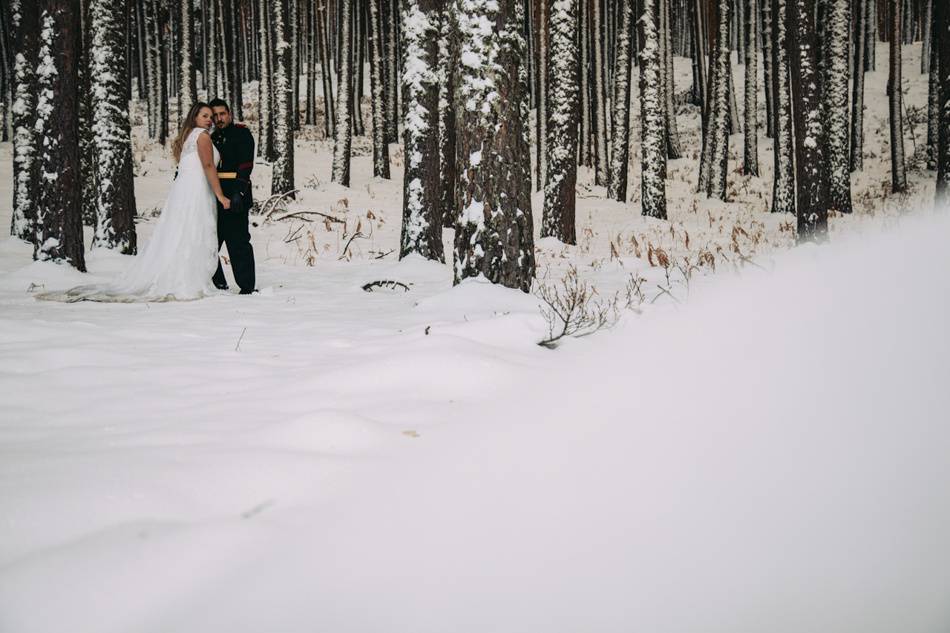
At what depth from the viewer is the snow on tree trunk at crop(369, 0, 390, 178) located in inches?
665

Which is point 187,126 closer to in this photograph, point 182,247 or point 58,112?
point 182,247

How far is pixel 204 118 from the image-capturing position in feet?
18.5

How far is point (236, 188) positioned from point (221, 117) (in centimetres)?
67

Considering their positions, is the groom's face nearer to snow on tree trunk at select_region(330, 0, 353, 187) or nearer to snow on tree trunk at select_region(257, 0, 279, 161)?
snow on tree trunk at select_region(330, 0, 353, 187)

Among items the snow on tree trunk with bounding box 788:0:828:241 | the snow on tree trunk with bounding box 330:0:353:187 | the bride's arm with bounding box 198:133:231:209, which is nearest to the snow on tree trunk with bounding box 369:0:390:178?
the snow on tree trunk with bounding box 330:0:353:187

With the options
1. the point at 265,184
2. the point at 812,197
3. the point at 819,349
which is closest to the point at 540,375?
the point at 819,349

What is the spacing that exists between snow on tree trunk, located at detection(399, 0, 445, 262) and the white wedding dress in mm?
2325

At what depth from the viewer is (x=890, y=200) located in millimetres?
14531

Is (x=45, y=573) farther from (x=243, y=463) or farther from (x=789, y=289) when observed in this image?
(x=789, y=289)

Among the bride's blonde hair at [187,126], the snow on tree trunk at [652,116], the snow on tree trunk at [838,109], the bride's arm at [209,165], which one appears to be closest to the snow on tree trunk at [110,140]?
the bride's blonde hair at [187,126]

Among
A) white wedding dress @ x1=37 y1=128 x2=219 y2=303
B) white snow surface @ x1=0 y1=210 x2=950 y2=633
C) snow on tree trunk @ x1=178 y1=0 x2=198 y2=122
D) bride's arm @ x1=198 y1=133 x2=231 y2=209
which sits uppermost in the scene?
snow on tree trunk @ x1=178 y1=0 x2=198 y2=122

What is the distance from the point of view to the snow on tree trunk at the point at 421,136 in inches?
290

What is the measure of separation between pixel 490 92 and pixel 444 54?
4675mm

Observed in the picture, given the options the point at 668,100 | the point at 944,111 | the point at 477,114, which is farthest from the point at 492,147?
the point at 668,100
